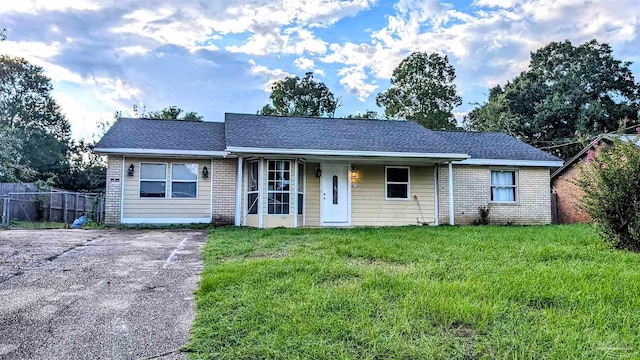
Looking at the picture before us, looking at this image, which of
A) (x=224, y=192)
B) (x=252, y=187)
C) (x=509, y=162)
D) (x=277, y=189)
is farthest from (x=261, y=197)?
(x=509, y=162)

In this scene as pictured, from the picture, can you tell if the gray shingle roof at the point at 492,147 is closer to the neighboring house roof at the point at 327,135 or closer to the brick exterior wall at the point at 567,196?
the neighboring house roof at the point at 327,135

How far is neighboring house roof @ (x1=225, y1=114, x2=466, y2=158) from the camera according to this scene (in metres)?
10.9

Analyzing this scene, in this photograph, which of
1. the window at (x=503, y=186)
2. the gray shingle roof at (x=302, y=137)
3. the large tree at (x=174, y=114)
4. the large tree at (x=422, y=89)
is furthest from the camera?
the large tree at (x=422, y=89)

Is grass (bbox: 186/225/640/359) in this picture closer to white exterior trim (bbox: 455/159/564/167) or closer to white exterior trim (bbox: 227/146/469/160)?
white exterior trim (bbox: 227/146/469/160)

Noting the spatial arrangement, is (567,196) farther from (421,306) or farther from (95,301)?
(95,301)

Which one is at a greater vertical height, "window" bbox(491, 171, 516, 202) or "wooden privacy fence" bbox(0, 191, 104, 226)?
"window" bbox(491, 171, 516, 202)

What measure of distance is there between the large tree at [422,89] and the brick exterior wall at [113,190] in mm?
22564

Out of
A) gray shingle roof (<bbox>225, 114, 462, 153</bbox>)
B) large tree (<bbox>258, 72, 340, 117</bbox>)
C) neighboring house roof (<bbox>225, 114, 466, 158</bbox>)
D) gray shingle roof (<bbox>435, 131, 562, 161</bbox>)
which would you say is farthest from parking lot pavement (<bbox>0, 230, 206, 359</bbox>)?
large tree (<bbox>258, 72, 340, 117</bbox>)

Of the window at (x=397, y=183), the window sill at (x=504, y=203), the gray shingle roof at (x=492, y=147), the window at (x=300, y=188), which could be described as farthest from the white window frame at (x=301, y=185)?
the window sill at (x=504, y=203)

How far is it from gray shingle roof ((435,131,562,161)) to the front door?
424cm

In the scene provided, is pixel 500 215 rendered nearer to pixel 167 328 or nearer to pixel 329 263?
pixel 329 263

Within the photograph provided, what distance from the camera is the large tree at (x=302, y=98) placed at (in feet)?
103

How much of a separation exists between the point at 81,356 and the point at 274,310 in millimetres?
1306

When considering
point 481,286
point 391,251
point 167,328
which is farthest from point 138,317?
point 391,251
